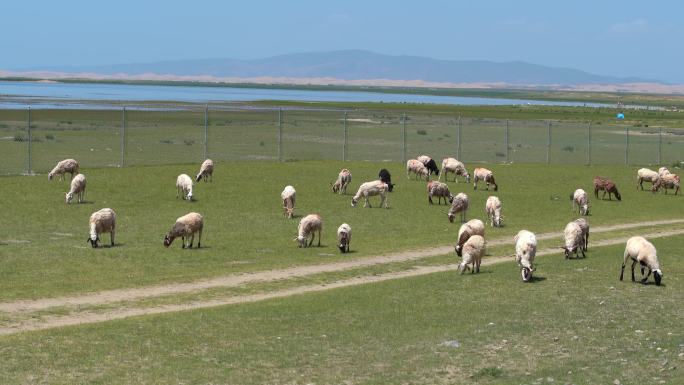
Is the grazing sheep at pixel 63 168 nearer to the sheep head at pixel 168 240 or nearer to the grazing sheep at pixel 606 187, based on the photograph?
the sheep head at pixel 168 240

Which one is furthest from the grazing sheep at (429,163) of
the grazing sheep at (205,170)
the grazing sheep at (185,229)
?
the grazing sheep at (185,229)

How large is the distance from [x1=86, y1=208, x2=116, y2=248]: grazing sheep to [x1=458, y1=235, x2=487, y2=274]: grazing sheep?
893cm

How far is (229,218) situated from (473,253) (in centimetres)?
1133

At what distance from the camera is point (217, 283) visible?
71.7 feet

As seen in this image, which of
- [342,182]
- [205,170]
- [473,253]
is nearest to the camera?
[473,253]

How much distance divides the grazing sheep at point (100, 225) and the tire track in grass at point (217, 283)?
4.93m

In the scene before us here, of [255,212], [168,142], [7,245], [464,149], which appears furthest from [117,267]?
[464,149]

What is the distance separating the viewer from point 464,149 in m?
71.3

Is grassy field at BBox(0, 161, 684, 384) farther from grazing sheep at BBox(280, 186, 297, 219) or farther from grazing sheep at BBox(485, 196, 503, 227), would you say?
grazing sheep at BBox(280, 186, 297, 219)

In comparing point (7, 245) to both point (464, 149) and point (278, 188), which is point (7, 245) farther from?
point (464, 149)

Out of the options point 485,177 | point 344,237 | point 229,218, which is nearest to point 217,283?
point 344,237

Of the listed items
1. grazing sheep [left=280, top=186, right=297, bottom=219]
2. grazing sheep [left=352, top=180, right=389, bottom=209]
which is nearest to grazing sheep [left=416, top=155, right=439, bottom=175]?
grazing sheep [left=352, top=180, right=389, bottom=209]

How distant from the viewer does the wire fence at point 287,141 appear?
2210 inches

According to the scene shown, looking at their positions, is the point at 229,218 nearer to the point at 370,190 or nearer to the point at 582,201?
the point at 370,190
